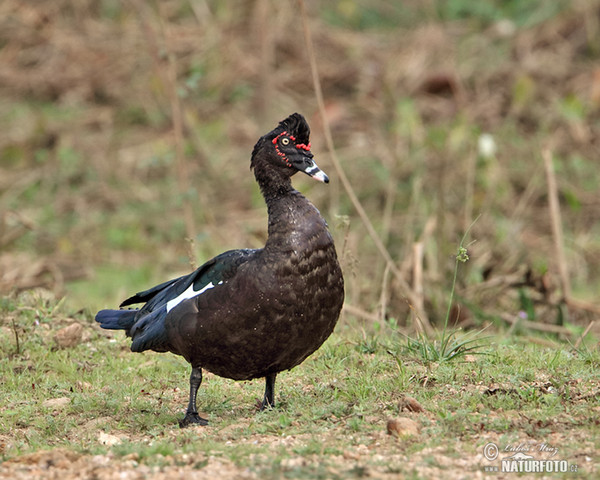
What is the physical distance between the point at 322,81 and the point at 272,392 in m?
8.35

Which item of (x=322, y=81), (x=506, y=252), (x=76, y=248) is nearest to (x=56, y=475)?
(x=506, y=252)

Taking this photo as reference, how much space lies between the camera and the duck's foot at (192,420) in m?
5.02

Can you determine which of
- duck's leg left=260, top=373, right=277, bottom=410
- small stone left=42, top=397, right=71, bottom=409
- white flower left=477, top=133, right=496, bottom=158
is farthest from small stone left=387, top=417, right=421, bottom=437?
white flower left=477, top=133, right=496, bottom=158

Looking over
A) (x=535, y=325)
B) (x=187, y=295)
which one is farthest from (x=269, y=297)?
(x=535, y=325)

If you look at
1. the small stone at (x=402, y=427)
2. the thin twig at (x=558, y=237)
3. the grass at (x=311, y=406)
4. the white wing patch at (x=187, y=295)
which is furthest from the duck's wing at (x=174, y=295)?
the thin twig at (x=558, y=237)

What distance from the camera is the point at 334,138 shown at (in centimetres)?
1205

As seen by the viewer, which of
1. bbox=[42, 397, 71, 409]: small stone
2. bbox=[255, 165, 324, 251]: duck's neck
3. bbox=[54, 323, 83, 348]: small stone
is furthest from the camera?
bbox=[54, 323, 83, 348]: small stone

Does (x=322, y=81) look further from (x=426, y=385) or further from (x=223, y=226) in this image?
(x=426, y=385)

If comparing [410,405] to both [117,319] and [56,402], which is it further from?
[56,402]

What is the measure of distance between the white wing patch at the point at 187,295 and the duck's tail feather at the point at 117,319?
1.47ft

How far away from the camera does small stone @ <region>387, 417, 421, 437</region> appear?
4.41 m

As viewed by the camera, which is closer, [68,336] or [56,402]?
[56,402]

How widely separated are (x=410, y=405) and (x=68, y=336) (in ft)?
9.62

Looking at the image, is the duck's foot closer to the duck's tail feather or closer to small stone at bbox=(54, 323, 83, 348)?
the duck's tail feather
